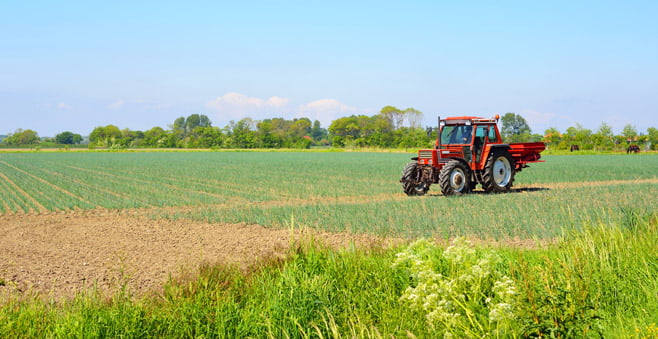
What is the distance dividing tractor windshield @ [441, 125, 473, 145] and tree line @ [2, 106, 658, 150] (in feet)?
112

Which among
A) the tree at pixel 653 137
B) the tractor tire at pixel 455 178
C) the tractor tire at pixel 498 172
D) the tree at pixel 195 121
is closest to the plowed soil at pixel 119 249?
the tractor tire at pixel 455 178

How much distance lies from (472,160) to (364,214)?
521 cm

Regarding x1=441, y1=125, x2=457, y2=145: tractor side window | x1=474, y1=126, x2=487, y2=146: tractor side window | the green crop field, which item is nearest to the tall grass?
the green crop field

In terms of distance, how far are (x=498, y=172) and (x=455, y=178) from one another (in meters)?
2.11

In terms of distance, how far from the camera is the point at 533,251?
25.5 feet

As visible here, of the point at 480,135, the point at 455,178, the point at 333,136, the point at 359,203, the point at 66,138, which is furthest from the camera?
the point at 66,138

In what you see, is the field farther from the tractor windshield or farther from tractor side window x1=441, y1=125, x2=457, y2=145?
tractor side window x1=441, y1=125, x2=457, y2=145

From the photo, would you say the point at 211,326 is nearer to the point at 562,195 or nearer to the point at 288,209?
the point at 288,209

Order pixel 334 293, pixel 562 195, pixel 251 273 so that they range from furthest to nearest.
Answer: pixel 562 195 → pixel 251 273 → pixel 334 293

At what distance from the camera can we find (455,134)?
16406 millimetres

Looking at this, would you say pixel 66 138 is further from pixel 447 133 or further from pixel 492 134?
pixel 492 134

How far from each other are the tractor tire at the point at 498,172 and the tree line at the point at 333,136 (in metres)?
32.7

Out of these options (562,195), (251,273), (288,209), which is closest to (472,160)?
(562,195)

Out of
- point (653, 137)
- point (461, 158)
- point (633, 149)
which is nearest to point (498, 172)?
point (461, 158)
